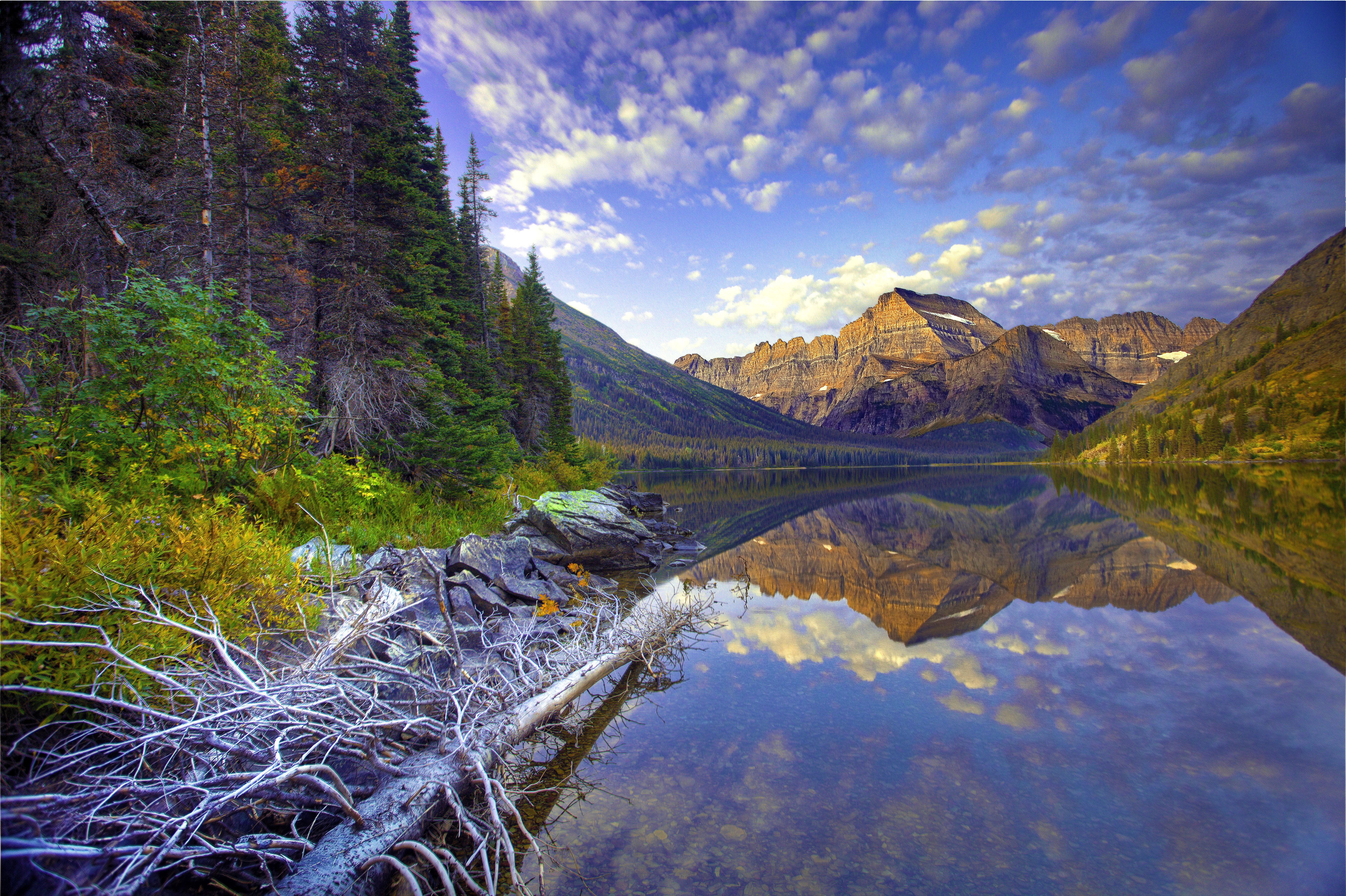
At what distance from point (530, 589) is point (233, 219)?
41.3ft

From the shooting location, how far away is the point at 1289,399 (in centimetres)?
6731

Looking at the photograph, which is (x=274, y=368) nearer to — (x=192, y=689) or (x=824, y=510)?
(x=192, y=689)

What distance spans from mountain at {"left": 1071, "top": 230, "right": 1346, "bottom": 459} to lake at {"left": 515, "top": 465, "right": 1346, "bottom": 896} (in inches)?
2883

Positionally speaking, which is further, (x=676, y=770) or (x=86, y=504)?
(x=676, y=770)

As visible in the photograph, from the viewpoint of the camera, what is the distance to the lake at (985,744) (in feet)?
14.4

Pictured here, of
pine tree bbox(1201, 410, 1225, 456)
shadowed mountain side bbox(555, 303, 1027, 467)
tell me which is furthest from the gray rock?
pine tree bbox(1201, 410, 1225, 456)

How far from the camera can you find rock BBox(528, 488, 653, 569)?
15234 mm

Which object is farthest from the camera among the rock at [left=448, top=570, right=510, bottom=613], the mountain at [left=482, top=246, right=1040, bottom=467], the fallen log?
the mountain at [left=482, top=246, right=1040, bottom=467]

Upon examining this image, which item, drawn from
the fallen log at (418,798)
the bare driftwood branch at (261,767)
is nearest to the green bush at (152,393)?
the bare driftwood branch at (261,767)

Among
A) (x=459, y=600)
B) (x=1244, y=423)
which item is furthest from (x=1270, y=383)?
(x=459, y=600)

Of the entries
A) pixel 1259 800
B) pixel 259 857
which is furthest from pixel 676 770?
pixel 1259 800

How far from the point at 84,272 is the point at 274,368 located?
7622 mm

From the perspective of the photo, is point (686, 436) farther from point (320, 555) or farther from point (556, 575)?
point (320, 555)

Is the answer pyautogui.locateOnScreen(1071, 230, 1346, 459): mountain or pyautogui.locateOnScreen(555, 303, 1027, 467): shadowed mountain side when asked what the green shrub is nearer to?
pyautogui.locateOnScreen(1071, 230, 1346, 459): mountain
